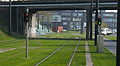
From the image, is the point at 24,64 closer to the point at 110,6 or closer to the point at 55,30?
the point at 110,6

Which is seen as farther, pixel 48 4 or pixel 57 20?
pixel 57 20

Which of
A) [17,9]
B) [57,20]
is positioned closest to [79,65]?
[17,9]

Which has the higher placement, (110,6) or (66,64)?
(110,6)

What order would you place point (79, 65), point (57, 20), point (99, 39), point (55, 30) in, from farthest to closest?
point (57, 20), point (55, 30), point (99, 39), point (79, 65)

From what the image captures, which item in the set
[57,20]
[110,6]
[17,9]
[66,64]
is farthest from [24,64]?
[57,20]

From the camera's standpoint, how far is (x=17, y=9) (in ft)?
186

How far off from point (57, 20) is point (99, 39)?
5641 inches

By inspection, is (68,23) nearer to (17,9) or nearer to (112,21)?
(112,21)

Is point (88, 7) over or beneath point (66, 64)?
over

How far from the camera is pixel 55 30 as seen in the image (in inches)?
4845

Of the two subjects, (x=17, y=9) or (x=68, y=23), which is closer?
(x=17, y=9)

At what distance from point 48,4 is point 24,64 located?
4160 centimetres

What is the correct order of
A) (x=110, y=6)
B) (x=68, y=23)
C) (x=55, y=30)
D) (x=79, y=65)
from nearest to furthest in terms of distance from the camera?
(x=79, y=65)
(x=110, y=6)
(x=55, y=30)
(x=68, y=23)

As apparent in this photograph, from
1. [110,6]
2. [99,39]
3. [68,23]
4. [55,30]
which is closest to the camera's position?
[99,39]
